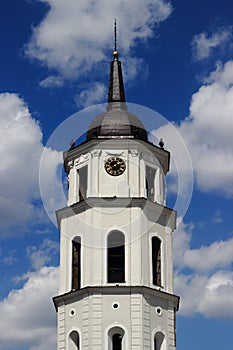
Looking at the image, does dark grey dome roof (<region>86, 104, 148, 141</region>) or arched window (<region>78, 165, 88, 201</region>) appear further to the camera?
dark grey dome roof (<region>86, 104, 148, 141</region>)

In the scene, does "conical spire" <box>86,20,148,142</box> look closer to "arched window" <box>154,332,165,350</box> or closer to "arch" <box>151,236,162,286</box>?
"arch" <box>151,236,162,286</box>

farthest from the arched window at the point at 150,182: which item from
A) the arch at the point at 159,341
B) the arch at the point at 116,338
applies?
the arch at the point at 116,338

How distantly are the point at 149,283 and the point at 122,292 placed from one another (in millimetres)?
1660

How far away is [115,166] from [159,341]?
981cm

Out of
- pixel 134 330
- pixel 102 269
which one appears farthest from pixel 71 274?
pixel 134 330

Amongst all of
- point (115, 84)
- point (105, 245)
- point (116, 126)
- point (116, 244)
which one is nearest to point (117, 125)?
point (116, 126)

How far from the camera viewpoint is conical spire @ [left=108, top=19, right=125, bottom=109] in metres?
52.5

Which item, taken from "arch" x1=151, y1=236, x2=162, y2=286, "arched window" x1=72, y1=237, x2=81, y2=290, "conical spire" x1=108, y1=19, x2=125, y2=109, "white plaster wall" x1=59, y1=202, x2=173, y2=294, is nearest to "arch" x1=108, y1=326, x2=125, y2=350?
"white plaster wall" x1=59, y1=202, x2=173, y2=294

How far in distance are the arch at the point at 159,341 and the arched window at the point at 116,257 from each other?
10.9 feet

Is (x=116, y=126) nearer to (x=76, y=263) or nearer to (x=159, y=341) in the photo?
(x=76, y=263)

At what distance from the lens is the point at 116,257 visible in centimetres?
4562

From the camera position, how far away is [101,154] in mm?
47969

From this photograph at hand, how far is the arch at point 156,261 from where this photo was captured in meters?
45.8

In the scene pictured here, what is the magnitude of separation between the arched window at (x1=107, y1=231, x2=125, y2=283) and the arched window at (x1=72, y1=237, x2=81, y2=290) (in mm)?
1832
